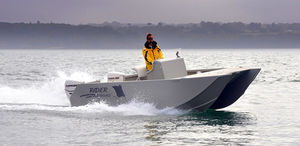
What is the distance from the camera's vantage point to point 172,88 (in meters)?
12.5

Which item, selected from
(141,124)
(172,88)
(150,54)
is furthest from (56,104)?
(172,88)

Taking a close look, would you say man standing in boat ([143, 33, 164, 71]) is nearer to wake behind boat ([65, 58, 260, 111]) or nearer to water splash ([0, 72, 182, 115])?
wake behind boat ([65, 58, 260, 111])

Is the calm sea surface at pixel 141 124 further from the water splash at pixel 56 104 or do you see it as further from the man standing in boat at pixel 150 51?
the man standing in boat at pixel 150 51

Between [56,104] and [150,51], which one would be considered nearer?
[150,51]

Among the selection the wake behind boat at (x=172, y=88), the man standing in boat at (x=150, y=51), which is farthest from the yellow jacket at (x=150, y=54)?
the wake behind boat at (x=172, y=88)

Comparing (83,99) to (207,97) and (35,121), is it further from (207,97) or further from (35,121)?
(207,97)

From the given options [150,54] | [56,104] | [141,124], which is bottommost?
[141,124]

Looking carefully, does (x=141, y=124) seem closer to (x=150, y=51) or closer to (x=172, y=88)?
(x=172, y=88)

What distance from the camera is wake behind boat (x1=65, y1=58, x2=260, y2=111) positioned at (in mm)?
12367

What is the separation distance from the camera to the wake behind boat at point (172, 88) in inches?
487

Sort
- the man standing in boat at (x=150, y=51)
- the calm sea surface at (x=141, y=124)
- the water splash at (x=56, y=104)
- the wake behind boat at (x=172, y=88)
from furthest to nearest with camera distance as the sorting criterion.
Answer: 1. the man standing in boat at (x=150, y=51)
2. the water splash at (x=56, y=104)
3. the wake behind boat at (x=172, y=88)
4. the calm sea surface at (x=141, y=124)

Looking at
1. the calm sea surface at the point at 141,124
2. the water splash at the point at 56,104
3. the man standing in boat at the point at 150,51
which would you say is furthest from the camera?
the man standing in boat at the point at 150,51

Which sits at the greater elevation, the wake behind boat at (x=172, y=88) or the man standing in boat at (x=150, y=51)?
the man standing in boat at (x=150, y=51)

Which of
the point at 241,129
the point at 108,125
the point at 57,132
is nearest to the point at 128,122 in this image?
the point at 108,125
